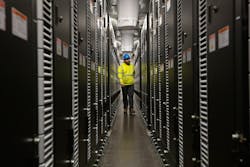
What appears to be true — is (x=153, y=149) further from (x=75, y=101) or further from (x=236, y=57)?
(x=236, y=57)

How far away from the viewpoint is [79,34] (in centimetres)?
265

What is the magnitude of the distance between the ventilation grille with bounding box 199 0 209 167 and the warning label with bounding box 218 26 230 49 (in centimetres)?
32

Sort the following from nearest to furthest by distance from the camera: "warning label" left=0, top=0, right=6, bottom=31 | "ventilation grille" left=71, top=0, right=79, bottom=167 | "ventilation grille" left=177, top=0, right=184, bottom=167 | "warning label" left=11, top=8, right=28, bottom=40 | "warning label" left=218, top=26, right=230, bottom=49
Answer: "warning label" left=0, top=0, right=6, bottom=31
"warning label" left=11, top=8, right=28, bottom=40
"warning label" left=218, top=26, right=230, bottom=49
"ventilation grille" left=71, top=0, right=79, bottom=167
"ventilation grille" left=177, top=0, right=184, bottom=167

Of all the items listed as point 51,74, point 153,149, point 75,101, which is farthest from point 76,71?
point 153,149

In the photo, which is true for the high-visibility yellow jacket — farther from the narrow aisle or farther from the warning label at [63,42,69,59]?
the warning label at [63,42,69,59]

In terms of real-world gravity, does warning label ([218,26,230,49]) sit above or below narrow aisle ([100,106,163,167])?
above

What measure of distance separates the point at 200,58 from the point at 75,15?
112 centimetres

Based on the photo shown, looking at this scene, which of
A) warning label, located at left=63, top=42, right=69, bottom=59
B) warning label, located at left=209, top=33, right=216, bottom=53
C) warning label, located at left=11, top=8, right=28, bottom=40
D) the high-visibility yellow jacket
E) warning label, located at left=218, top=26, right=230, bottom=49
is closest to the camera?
warning label, located at left=11, top=8, right=28, bottom=40

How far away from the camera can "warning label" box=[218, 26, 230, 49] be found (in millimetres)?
1416

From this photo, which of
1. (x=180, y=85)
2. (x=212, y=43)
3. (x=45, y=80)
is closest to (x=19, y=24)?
(x=45, y=80)

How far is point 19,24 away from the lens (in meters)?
1.21

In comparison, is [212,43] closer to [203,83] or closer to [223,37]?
[223,37]

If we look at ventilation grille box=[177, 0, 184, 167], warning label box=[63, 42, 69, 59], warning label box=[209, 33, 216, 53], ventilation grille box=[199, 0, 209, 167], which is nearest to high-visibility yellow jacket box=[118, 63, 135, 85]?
ventilation grille box=[177, 0, 184, 167]

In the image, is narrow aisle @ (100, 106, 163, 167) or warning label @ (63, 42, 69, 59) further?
narrow aisle @ (100, 106, 163, 167)
